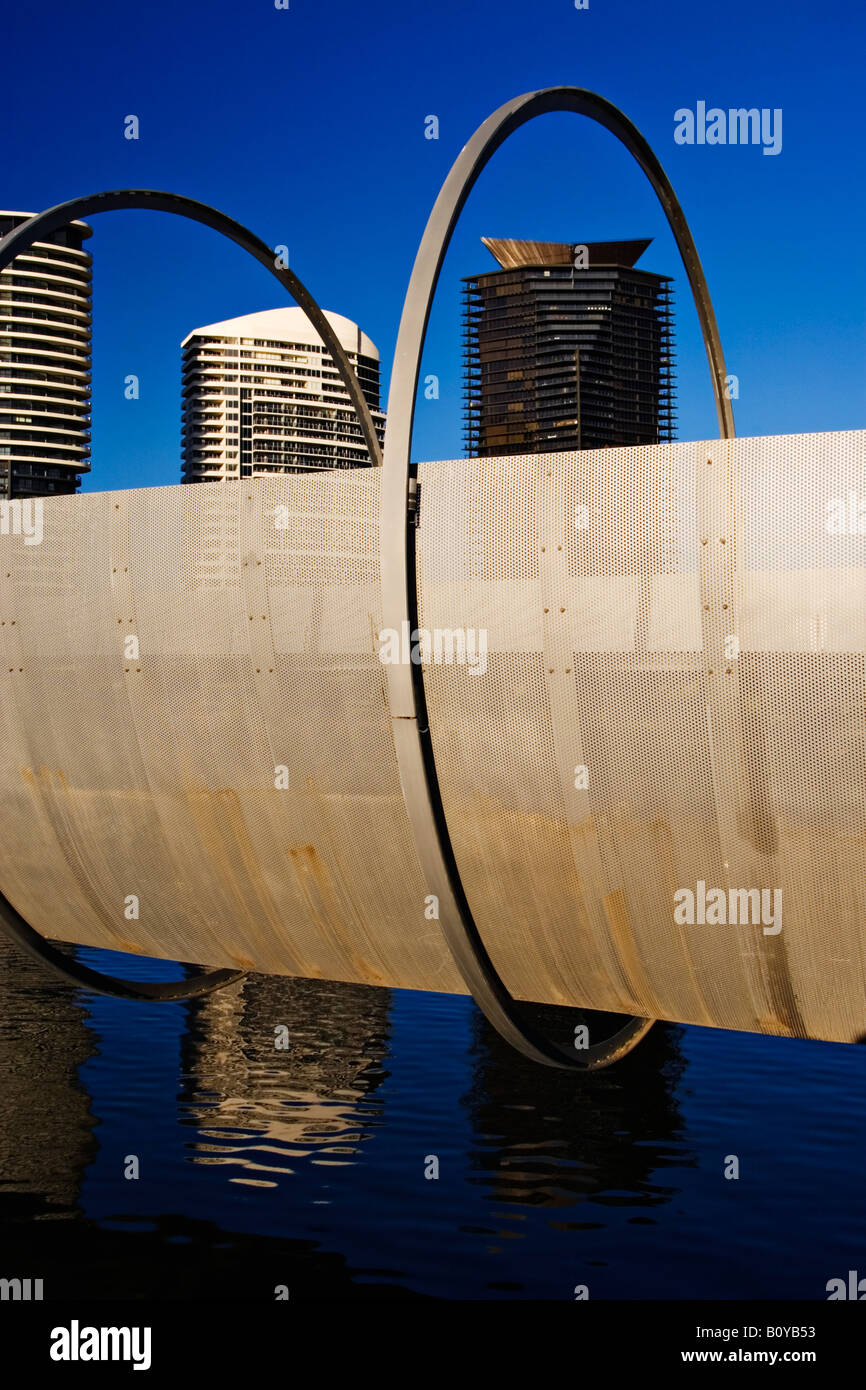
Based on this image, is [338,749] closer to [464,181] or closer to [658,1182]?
[464,181]

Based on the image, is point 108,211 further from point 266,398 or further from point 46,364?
point 46,364

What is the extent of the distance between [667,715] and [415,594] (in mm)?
2006

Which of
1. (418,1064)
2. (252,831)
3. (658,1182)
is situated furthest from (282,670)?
(418,1064)

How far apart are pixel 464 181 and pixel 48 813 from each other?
6.82 metres

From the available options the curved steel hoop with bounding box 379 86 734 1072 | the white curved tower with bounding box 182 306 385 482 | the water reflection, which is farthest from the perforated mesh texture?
the white curved tower with bounding box 182 306 385 482

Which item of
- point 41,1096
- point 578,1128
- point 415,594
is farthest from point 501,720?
point 41,1096

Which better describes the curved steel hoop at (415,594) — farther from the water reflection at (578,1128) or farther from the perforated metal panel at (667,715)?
the water reflection at (578,1128)

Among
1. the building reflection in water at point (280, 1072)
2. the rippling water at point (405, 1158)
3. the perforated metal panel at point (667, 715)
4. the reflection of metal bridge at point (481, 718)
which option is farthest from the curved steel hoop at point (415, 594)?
the building reflection in water at point (280, 1072)

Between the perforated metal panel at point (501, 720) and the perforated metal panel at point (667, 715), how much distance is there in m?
0.02

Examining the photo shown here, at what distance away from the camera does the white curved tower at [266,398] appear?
16712 centimetres

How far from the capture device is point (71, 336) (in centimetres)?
16425

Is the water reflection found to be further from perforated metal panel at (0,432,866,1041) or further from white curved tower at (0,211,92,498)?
white curved tower at (0,211,92,498)

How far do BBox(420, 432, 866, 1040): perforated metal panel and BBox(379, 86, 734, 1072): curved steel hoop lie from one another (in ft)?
0.91

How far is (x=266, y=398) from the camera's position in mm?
166125
